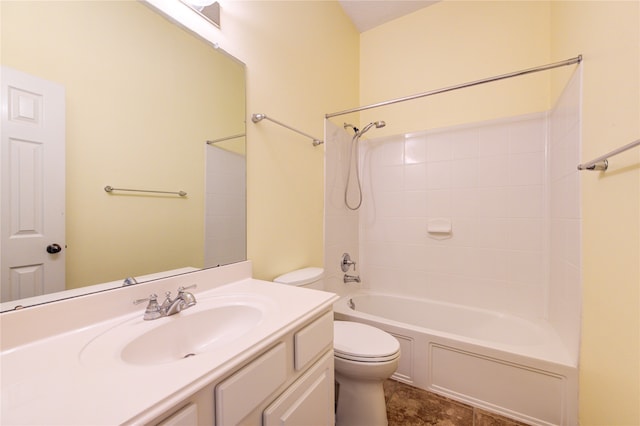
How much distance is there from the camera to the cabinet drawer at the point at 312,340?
2.56 feet

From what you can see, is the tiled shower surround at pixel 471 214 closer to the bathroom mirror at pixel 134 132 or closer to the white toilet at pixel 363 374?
the white toilet at pixel 363 374

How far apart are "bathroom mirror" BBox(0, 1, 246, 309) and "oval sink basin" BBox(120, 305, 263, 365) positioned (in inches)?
8.8

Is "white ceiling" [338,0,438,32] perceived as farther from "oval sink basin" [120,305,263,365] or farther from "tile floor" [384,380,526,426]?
"tile floor" [384,380,526,426]

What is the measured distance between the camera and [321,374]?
911 mm

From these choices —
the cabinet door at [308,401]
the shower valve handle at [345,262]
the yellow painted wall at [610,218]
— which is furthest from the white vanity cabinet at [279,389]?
the shower valve handle at [345,262]

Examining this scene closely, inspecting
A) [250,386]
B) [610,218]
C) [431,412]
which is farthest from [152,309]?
[610,218]

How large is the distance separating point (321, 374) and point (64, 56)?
1.29 metres

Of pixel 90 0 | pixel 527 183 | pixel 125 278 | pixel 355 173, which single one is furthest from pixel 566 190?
pixel 90 0

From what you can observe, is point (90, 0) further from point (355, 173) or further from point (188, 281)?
point (355, 173)

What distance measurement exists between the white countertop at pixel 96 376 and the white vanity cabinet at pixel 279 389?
0.04m

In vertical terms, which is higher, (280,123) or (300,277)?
(280,123)

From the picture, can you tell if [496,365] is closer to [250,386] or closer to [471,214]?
[471,214]

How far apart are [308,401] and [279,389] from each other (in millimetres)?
179

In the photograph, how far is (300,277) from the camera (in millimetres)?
1477
